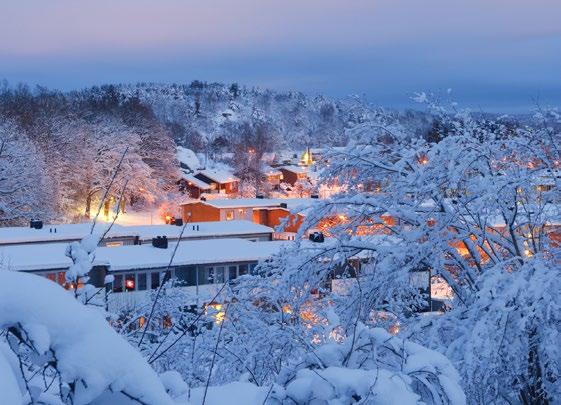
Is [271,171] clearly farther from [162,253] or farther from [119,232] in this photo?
[162,253]

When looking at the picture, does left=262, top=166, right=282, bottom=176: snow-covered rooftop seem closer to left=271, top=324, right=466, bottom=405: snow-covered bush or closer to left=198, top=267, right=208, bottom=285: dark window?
left=198, top=267, right=208, bottom=285: dark window

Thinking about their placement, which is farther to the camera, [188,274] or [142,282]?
[188,274]

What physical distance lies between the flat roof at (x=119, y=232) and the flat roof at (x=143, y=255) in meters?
3.80

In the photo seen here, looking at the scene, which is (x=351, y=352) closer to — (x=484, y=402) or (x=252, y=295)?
(x=484, y=402)

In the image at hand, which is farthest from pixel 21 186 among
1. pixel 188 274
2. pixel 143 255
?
pixel 188 274

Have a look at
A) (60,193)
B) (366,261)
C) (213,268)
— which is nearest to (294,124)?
(60,193)

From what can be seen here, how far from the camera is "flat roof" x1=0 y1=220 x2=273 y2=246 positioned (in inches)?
1154

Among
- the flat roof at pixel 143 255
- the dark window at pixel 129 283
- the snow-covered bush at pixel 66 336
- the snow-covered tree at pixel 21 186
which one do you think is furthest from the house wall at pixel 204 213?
the snow-covered bush at pixel 66 336

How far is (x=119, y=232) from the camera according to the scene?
32.4 meters

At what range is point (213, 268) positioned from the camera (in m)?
24.5

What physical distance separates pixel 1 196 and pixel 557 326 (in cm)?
3407

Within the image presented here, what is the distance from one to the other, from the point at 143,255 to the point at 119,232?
28.2ft

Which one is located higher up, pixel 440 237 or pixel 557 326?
pixel 440 237

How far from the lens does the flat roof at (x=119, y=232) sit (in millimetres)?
29312
